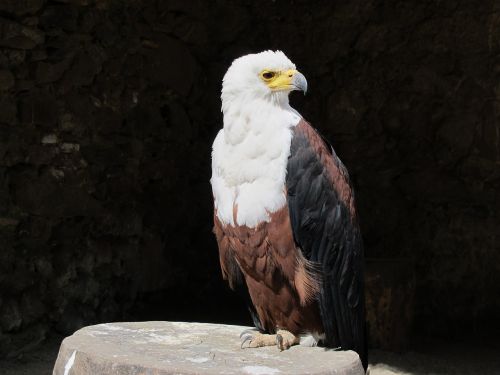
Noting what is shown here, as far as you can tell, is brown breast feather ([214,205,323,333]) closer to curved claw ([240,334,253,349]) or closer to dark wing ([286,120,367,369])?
dark wing ([286,120,367,369])

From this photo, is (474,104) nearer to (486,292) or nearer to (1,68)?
(486,292)

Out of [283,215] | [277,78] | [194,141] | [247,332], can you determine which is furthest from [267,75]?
[194,141]

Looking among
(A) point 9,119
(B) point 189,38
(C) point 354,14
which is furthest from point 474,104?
(A) point 9,119

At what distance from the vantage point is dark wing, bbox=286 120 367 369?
9.44 ft

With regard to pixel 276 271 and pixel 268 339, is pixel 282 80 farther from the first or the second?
pixel 268 339

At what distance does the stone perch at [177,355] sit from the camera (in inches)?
93.4

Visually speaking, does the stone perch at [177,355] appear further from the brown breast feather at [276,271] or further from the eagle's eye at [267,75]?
the eagle's eye at [267,75]

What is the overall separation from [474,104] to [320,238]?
326 cm

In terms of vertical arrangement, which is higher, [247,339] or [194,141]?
[194,141]

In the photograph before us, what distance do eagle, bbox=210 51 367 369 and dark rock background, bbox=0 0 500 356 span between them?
2128mm

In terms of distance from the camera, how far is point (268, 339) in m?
2.87

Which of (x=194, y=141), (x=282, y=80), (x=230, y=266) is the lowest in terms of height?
(x=230, y=266)

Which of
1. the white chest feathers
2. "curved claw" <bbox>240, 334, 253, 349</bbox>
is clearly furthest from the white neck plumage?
"curved claw" <bbox>240, 334, 253, 349</bbox>

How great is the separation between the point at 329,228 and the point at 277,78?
1.83ft
